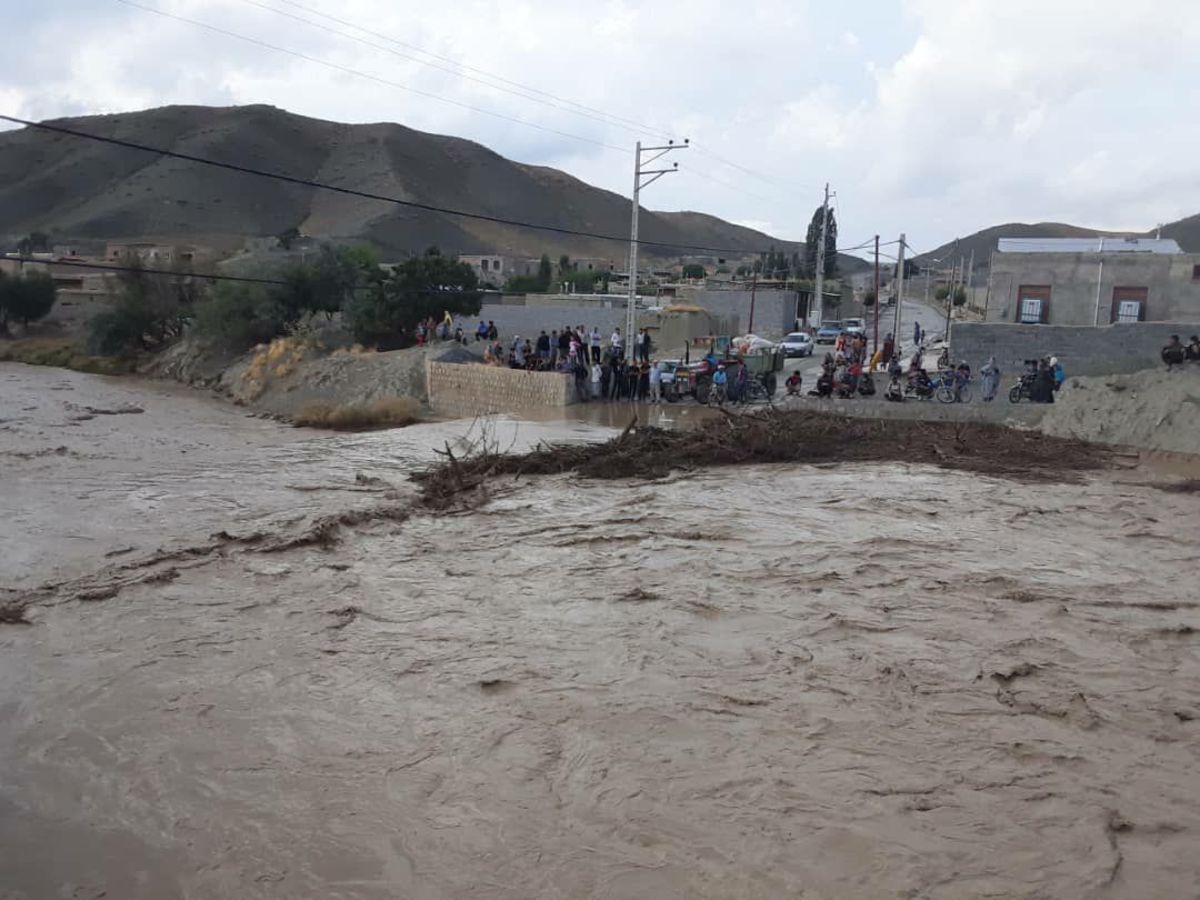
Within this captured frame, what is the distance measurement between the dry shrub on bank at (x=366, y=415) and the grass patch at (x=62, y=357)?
18.7m

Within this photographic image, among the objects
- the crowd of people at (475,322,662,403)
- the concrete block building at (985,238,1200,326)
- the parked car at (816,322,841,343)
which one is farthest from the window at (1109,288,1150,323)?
the crowd of people at (475,322,662,403)

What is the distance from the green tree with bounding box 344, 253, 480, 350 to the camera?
130ft

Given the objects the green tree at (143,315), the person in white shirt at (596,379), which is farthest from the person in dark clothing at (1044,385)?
the green tree at (143,315)

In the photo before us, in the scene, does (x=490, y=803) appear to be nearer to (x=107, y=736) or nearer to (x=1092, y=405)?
(x=107, y=736)

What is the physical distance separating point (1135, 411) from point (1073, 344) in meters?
8.35

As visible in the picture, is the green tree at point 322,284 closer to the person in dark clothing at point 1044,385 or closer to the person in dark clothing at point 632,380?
the person in dark clothing at point 632,380

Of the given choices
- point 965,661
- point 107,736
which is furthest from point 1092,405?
point 107,736

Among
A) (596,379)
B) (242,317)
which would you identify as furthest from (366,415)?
(242,317)

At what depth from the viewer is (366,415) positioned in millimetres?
30188

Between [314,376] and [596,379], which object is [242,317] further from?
[596,379]

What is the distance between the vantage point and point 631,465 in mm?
18469

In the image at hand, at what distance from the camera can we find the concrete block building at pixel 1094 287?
33.7 metres

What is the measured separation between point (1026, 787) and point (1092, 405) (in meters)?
15.9

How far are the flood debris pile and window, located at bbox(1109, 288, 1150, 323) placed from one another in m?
16.8
